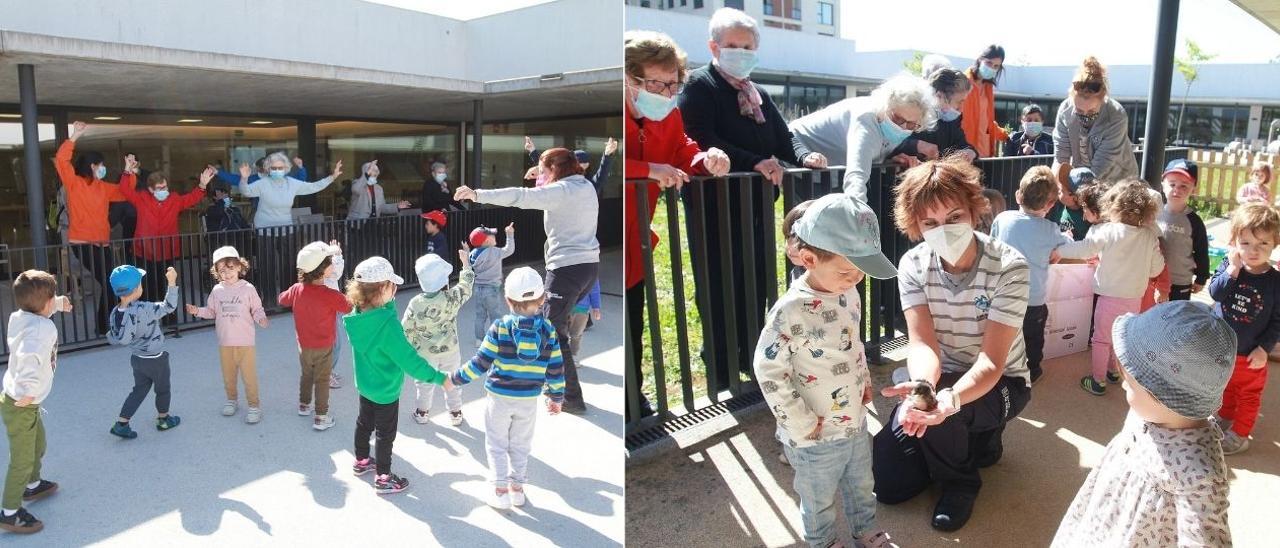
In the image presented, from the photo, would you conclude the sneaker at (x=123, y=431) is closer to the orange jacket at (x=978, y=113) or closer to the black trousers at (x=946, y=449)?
the black trousers at (x=946, y=449)

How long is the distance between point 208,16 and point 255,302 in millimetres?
4964

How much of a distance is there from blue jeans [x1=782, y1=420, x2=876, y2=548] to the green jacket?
123cm

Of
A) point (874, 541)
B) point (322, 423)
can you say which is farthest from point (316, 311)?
point (874, 541)

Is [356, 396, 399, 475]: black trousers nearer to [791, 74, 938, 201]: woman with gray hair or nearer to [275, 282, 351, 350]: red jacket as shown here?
[275, 282, 351, 350]: red jacket

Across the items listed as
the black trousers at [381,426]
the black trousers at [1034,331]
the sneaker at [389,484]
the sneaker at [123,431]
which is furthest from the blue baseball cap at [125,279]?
the black trousers at [1034,331]

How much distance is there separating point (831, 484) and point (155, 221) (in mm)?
5049

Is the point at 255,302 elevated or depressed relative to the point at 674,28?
depressed

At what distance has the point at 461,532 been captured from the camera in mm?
2357

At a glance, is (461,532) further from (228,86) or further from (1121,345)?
(228,86)

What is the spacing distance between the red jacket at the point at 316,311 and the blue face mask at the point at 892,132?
2.17m

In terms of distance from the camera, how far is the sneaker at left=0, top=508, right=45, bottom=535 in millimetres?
2539

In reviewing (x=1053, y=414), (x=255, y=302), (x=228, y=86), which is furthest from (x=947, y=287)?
(x=228, y=86)

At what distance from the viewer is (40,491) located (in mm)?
2723

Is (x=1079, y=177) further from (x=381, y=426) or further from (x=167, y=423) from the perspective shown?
(x=167, y=423)
